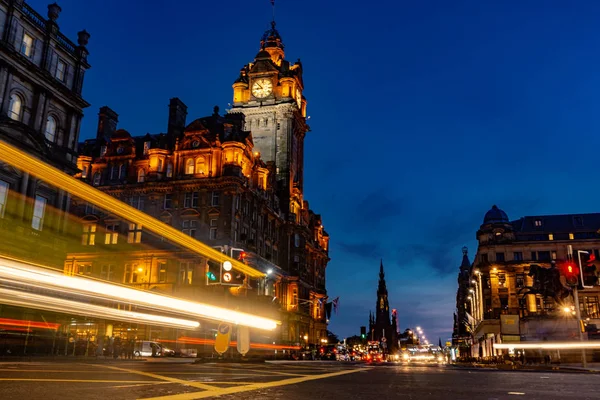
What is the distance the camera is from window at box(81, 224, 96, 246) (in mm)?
65688

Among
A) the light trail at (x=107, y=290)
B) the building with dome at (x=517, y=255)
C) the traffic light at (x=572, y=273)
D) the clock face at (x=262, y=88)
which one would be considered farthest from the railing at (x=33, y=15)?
the building with dome at (x=517, y=255)

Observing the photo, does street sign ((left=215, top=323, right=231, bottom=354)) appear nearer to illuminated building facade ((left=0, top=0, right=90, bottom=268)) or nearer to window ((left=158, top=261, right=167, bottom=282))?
illuminated building facade ((left=0, top=0, right=90, bottom=268))

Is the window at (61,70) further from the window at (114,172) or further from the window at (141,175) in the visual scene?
the window at (114,172)

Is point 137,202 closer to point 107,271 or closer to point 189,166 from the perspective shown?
point 189,166

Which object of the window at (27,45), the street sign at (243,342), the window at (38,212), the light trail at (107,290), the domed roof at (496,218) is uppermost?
the domed roof at (496,218)

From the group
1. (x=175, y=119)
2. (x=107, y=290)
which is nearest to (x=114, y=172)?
(x=175, y=119)

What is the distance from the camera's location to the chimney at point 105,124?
253 feet

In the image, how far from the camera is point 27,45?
39438mm

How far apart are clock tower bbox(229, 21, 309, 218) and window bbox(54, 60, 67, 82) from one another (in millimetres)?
47239

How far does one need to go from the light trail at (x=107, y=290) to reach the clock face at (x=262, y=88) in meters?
65.3

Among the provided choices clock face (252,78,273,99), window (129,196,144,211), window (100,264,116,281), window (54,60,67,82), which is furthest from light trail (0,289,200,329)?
clock face (252,78,273,99)

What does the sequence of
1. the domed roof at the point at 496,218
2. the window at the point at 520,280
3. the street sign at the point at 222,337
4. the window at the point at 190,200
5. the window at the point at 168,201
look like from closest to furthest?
the street sign at the point at 222,337 → the window at the point at 190,200 → the window at the point at 168,201 → the window at the point at 520,280 → the domed roof at the point at 496,218

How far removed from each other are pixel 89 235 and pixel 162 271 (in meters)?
12.1

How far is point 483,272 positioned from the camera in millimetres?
97000
